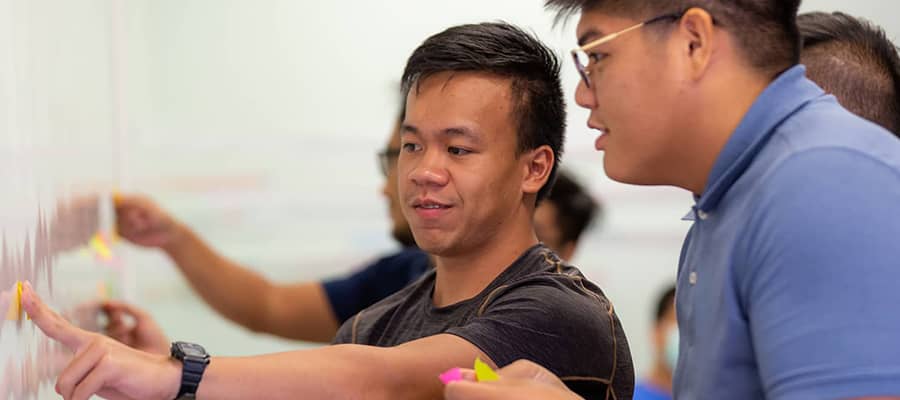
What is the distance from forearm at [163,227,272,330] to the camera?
251 cm

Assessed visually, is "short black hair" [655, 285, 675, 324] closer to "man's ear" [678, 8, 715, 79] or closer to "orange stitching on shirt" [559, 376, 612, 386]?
"orange stitching on shirt" [559, 376, 612, 386]

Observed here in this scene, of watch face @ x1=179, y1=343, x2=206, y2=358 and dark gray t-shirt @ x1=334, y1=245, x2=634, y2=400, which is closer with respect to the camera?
watch face @ x1=179, y1=343, x2=206, y2=358

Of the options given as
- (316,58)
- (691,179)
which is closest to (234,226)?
(316,58)

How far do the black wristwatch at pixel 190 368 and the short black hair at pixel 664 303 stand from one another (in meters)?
2.54

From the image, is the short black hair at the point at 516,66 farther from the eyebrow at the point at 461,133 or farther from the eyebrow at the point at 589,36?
the eyebrow at the point at 589,36

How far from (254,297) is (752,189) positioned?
1.85m

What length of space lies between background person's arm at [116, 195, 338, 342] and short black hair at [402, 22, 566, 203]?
1.03m

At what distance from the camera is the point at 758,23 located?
3.57ft

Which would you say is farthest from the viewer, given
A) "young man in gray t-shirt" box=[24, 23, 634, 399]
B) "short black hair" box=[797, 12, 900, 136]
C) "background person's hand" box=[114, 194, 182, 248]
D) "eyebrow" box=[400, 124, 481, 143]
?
"background person's hand" box=[114, 194, 182, 248]

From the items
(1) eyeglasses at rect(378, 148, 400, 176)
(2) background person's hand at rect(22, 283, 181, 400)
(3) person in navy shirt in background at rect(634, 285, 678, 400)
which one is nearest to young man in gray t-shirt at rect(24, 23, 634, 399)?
(2) background person's hand at rect(22, 283, 181, 400)

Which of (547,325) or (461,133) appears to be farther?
(461,133)

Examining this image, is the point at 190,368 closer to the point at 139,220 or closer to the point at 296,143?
the point at 139,220

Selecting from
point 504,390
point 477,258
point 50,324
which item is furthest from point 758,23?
point 50,324

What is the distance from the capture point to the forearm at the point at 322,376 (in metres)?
1.22
